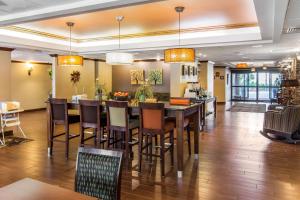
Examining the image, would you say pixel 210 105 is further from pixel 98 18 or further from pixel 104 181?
pixel 104 181

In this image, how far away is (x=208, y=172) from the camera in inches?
159

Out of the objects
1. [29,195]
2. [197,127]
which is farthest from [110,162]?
[197,127]

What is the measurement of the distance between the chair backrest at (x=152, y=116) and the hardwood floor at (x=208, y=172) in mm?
760

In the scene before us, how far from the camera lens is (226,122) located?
8.87m

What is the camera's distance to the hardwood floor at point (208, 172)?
11.0 ft

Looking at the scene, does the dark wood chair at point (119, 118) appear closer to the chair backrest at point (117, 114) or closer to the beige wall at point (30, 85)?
the chair backrest at point (117, 114)

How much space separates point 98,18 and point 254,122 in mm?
6354

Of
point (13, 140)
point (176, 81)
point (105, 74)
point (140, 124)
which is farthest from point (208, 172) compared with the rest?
point (105, 74)

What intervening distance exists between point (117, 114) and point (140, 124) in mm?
471

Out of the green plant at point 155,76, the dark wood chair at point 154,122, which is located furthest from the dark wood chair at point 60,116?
the green plant at point 155,76

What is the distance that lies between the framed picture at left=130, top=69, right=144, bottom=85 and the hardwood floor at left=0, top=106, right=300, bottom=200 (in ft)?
17.5

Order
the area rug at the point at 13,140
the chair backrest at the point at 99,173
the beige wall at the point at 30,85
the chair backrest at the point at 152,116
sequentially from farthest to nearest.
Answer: the beige wall at the point at 30,85 < the area rug at the point at 13,140 < the chair backrest at the point at 152,116 < the chair backrest at the point at 99,173

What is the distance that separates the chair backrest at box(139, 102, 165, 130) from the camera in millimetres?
3805

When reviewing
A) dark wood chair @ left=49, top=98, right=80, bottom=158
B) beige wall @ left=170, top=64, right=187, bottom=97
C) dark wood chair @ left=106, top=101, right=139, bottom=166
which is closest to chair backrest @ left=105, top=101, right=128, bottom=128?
dark wood chair @ left=106, top=101, right=139, bottom=166
